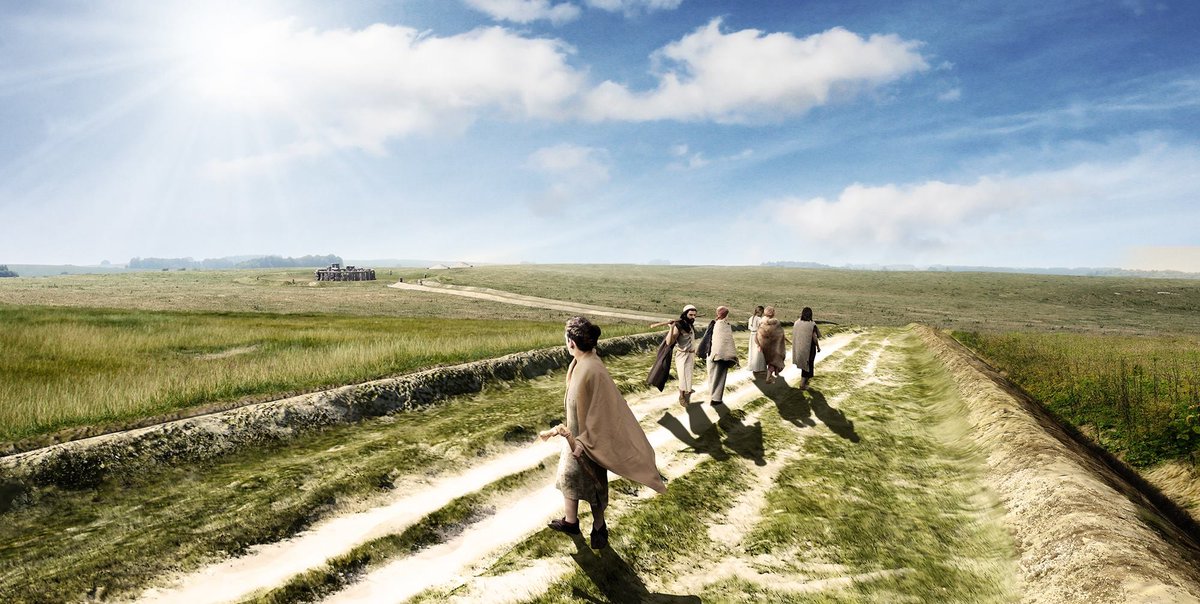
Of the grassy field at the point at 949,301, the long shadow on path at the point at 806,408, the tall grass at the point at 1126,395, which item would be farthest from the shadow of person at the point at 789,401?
the grassy field at the point at 949,301

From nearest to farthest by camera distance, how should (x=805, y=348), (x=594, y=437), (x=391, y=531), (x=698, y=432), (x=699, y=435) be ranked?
(x=594, y=437), (x=391, y=531), (x=699, y=435), (x=698, y=432), (x=805, y=348)

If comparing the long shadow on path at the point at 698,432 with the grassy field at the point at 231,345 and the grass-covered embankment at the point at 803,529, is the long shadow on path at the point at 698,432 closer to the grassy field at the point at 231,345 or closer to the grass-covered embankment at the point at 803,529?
the grass-covered embankment at the point at 803,529

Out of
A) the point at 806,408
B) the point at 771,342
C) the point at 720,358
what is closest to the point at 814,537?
the point at 720,358

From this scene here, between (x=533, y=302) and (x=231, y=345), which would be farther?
(x=533, y=302)

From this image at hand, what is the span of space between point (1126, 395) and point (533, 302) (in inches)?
2457

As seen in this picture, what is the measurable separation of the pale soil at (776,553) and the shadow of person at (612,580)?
0.15 metres

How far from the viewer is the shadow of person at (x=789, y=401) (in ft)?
38.7

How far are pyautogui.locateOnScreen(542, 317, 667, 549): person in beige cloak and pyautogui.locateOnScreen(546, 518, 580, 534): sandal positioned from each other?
0.24 m

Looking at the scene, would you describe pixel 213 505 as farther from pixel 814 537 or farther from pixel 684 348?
pixel 684 348

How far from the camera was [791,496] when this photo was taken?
7.89 metres

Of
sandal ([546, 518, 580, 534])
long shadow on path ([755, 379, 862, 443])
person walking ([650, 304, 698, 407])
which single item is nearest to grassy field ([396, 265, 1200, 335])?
long shadow on path ([755, 379, 862, 443])

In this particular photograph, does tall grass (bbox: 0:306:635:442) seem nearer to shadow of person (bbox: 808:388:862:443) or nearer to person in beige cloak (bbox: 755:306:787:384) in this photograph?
person in beige cloak (bbox: 755:306:787:384)

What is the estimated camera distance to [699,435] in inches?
413

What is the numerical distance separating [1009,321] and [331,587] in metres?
76.1
